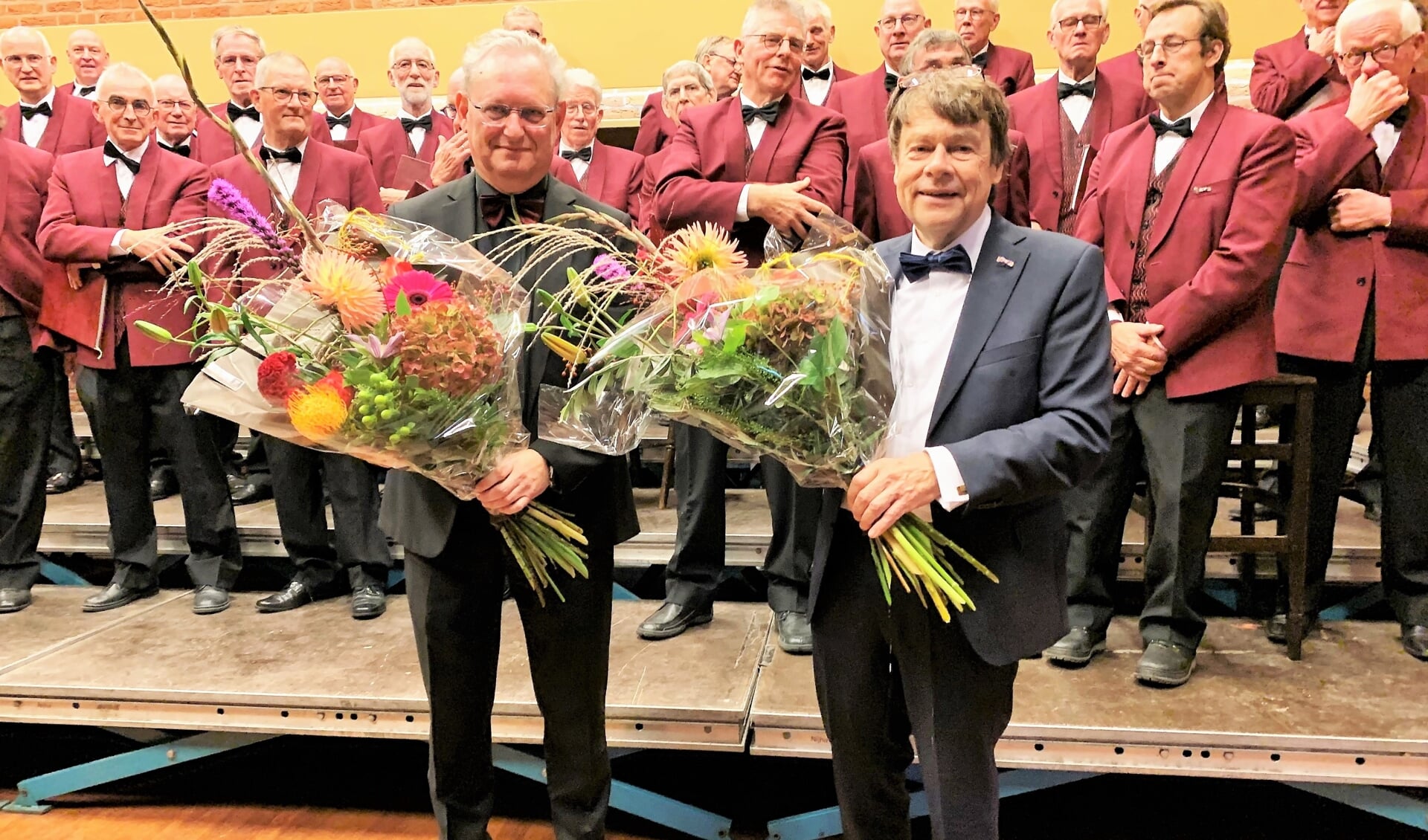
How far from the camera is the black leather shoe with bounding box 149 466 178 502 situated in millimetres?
4516

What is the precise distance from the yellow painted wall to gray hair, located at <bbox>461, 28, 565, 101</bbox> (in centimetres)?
451

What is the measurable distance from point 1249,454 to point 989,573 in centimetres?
162

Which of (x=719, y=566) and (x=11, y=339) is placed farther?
(x=11, y=339)

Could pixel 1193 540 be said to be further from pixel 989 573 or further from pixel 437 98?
pixel 437 98

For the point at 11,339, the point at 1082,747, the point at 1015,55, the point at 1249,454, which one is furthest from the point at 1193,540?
the point at 11,339

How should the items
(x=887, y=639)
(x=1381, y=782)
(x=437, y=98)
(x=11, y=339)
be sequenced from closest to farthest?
(x=887, y=639) → (x=1381, y=782) → (x=11, y=339) → (x=437, y=98)

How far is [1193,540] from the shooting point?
2717 mm

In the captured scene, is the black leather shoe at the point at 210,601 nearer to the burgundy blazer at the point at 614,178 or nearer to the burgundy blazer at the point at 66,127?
the burgundy blazer at the point at 614,178

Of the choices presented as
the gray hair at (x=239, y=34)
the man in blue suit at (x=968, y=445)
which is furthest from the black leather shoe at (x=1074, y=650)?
the gray hair at (x=239, y=34)

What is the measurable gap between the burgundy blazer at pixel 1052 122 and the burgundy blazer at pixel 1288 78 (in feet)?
1.97

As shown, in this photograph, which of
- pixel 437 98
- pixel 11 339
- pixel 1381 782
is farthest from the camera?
pixel 437 98

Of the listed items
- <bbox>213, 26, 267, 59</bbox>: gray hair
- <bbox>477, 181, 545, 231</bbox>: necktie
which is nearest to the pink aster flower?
<bbox>477, 181, 545, 231</bbox>: necktie

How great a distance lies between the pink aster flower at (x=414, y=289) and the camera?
155 centimetres

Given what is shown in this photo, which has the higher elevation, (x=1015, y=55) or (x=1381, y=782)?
(x=1015, y=55)
